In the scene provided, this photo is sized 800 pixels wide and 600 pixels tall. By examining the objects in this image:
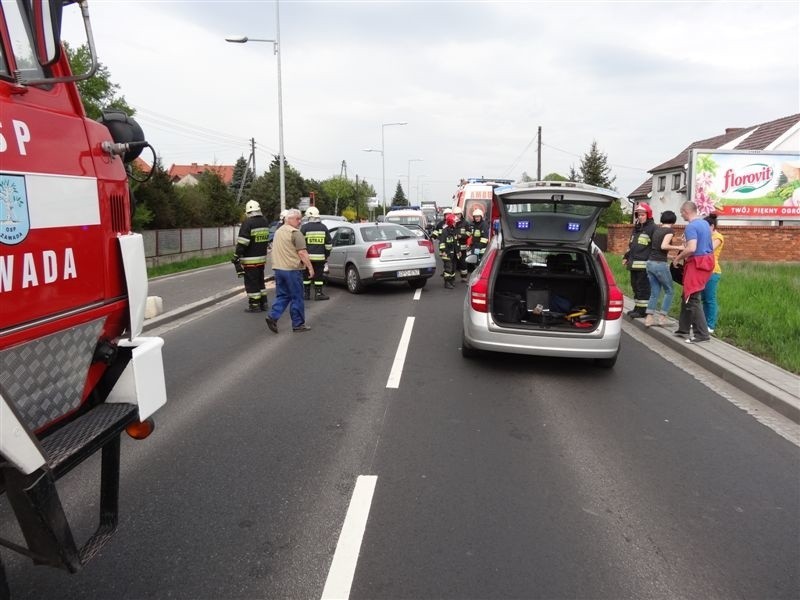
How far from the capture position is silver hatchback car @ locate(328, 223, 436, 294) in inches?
483

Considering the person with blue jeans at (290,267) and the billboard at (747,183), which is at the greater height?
the billboard at (747,183)

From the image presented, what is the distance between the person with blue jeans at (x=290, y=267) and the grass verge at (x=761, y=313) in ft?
19.4

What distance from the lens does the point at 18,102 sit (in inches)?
86.5

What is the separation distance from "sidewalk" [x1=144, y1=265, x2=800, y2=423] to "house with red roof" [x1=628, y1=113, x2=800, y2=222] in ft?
71.6

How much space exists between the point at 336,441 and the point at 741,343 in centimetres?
566

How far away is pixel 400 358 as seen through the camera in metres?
6.89

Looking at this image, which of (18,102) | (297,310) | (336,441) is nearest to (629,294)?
(297,310)

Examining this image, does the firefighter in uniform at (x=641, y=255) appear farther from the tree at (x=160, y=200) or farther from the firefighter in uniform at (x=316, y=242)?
the tree at (x=160, y=200)

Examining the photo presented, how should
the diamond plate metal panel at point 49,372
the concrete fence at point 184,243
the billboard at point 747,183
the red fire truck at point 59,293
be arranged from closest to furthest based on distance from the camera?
the red fire truck at point 59,293, the diamond plate metal panel at point 49,372, the concrete fence at point 184,243, the billboard at point 747,183

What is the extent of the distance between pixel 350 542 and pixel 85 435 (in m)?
1.41

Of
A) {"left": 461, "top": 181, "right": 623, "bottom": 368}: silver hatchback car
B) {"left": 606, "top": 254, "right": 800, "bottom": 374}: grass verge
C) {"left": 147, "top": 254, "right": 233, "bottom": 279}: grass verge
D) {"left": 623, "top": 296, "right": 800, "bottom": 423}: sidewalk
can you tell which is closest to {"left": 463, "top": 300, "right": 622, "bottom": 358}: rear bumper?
{"left": 461, "top": 181, "right": 623, "bottom": 368}: silver hatchback car

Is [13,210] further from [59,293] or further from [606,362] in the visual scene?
[606,362]

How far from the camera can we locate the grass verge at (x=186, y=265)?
16092mm

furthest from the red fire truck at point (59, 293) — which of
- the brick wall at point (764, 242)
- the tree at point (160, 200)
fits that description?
the brick wall at point (764, 242)
